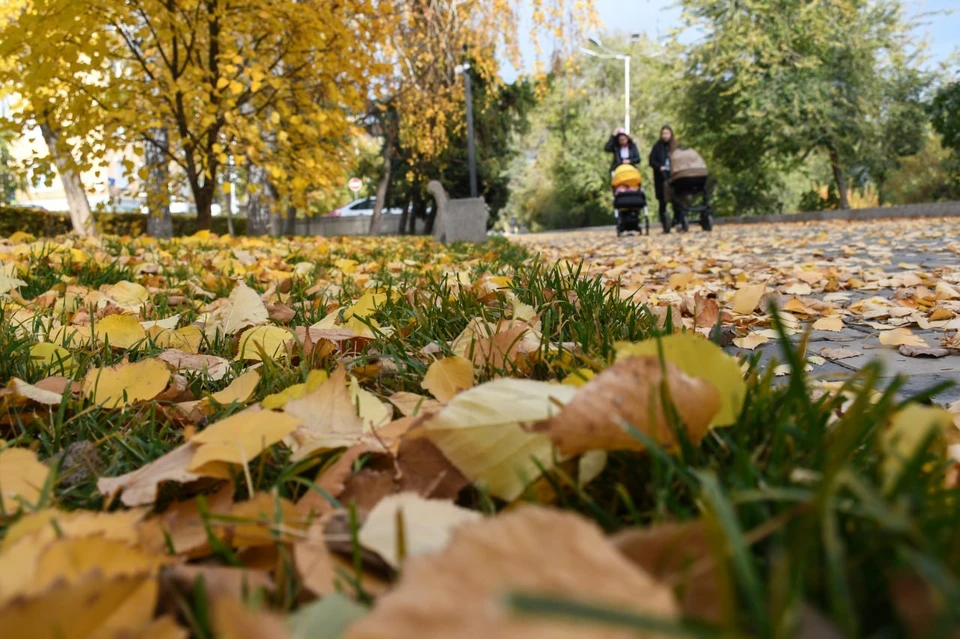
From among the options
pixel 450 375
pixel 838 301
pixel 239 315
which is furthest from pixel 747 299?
pixel 239 315

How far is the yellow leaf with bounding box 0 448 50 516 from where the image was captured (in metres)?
0.91

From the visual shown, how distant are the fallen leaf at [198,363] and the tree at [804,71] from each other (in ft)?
68.2

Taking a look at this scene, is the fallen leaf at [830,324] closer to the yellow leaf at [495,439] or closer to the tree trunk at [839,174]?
the yellow leaf at [495,439]

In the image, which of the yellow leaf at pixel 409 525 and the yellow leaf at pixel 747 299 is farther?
the yellow leaf at pixel 747 299

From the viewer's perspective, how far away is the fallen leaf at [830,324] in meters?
2.43

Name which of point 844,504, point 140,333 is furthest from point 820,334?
point 140,333

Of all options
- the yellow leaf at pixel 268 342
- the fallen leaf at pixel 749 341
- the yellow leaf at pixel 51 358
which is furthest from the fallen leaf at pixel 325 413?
the fallen leaf at pixel 749 341

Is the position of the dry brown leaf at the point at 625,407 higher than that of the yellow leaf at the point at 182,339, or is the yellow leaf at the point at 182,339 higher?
the dry brown leaf at the point at 625,407

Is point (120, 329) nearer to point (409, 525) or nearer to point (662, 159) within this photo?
point (409, 525)

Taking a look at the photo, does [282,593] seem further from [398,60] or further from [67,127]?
[398,60]

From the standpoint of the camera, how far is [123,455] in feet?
3.91

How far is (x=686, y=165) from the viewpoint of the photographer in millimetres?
13570

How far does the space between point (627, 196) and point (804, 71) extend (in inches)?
444

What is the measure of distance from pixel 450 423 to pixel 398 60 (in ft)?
45.6
